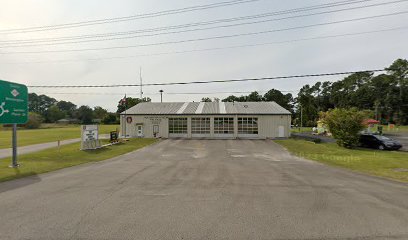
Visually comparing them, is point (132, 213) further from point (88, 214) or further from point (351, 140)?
point (351, 140)

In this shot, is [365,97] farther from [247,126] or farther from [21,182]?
[21,182]

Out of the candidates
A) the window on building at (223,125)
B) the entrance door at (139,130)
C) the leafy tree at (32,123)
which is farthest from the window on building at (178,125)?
the leafy tree at (32,123)

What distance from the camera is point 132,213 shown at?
629cm

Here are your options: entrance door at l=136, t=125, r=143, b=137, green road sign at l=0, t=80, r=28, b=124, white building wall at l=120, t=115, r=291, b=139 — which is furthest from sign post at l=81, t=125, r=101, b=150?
white building wall at l=120, t=115, r=291, b=139

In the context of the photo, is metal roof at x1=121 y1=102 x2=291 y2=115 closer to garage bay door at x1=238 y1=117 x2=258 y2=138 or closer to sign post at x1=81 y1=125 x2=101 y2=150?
garage bay door at x1=238 y1=117 x2=258 y2=138

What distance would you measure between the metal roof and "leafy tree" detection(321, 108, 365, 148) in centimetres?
1074

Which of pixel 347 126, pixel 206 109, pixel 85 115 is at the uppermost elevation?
pixel 85 115

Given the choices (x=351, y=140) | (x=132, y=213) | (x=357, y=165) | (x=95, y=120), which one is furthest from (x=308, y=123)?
(x=95, y=120)

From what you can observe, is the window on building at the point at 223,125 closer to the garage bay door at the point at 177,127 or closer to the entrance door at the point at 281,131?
the garage bay door at the point at 177,127

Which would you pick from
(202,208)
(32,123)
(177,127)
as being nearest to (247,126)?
(177,127)

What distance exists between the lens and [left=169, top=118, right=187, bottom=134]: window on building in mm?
38281

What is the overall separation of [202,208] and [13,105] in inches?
542

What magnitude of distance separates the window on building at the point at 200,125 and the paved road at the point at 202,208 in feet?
88.5

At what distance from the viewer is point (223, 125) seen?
3766cm
